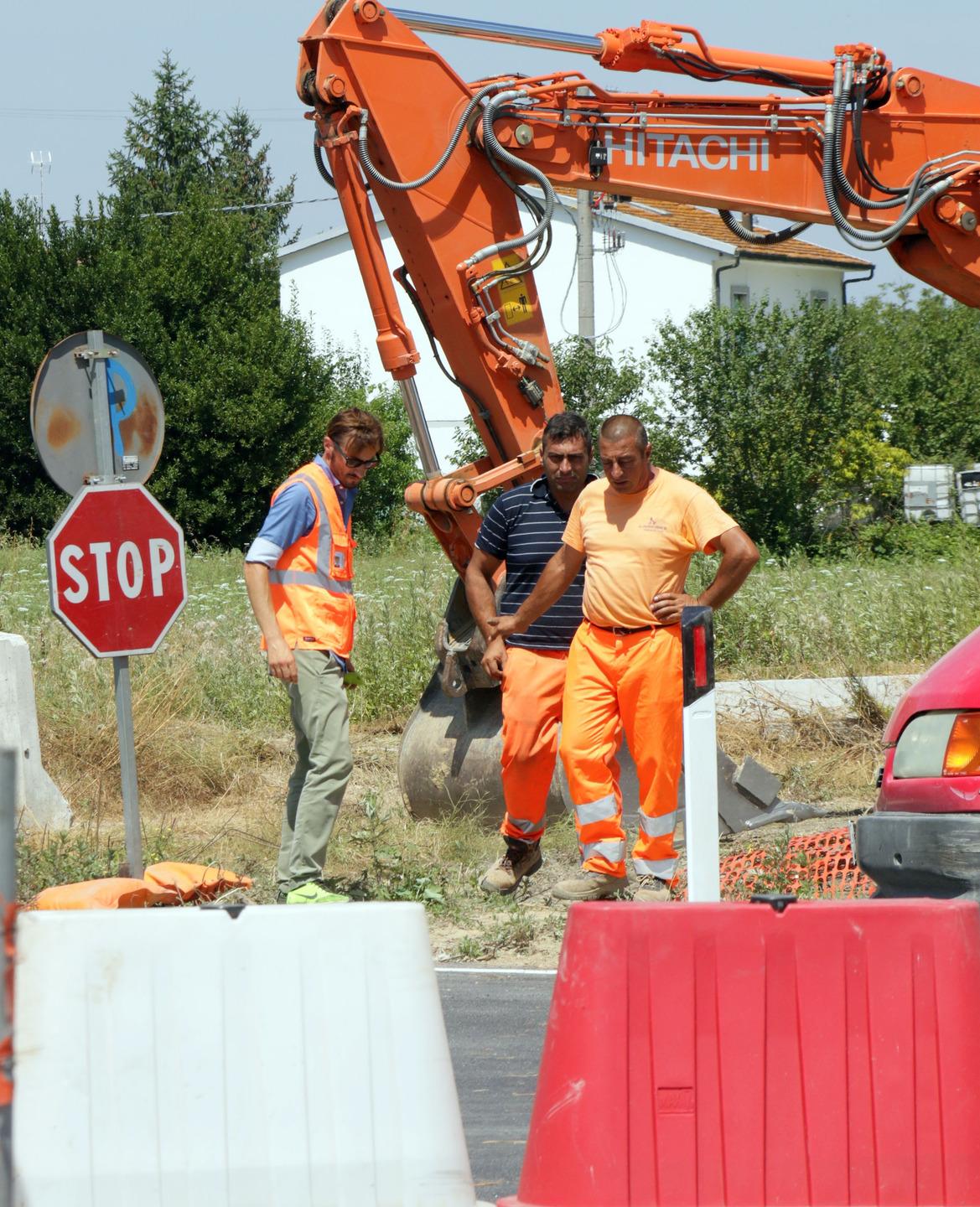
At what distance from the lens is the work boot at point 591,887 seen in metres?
7.34

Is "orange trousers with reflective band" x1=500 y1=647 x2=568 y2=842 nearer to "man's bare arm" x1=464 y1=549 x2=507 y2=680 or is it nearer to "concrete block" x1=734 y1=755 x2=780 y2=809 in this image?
"man's bare arm" x1=464 y1=549 x2=507 y2=680

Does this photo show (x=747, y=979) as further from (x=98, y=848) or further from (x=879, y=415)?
(x=879, y=415)

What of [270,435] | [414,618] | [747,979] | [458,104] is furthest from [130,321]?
[747,979]

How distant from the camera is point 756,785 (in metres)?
9.22

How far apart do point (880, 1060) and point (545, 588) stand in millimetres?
4157

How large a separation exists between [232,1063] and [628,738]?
403cm

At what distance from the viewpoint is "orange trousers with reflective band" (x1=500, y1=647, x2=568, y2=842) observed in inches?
303

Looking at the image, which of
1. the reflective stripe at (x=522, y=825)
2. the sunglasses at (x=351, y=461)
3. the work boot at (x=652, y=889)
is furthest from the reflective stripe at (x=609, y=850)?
the sunglasses at (x=351, y=461)

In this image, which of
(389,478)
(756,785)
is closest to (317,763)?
(756,785)

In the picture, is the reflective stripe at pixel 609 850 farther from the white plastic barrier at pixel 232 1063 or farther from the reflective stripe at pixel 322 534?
the white plastic barrier at pixel 232 1063

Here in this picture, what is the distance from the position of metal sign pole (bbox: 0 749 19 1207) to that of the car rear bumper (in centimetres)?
245

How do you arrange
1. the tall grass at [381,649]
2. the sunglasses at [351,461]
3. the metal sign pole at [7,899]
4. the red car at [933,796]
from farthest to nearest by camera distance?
the tall grass at [381,649]
the sunglasses at [351,461]
the red car at [933,796]
the metal sign pole at [7,899]

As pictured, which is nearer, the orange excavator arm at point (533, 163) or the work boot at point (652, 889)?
the work boot at point (652, 889)

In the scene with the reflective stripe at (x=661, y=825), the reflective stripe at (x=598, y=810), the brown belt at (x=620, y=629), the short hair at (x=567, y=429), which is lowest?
the reflective stripe at (x=661, y=825)
